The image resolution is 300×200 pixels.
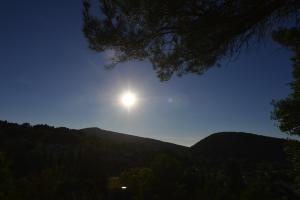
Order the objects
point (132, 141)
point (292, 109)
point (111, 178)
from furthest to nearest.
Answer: point (132, 141) → point (292, 109) → point (111, 178)

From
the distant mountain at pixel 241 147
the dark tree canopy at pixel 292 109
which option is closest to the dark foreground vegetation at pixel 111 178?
the dark tree canopy at pixel 292 109

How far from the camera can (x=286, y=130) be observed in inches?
445

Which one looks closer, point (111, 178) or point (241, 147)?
point (111, 178)

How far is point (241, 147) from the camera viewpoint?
5191cm

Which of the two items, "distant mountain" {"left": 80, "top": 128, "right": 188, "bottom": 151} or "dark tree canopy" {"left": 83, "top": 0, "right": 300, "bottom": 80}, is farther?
"distant mountain" {"left": 80, "top": 128, "right": 188, "bottom": 151}

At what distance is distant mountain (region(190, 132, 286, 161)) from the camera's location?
4836cm

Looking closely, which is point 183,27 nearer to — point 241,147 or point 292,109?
point 292,109

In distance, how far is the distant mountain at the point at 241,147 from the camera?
4836 centimetres

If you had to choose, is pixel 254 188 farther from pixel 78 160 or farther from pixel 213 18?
pixel 78 160

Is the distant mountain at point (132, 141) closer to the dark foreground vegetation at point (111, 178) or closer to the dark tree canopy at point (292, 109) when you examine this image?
the dark foreground vegetation at point (111, 178)

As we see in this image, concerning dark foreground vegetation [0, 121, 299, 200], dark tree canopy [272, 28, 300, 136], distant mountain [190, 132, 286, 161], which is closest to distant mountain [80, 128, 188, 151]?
dark foreground vegetation [0, 121, 299, 200]

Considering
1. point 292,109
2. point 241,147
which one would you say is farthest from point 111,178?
point 241,147

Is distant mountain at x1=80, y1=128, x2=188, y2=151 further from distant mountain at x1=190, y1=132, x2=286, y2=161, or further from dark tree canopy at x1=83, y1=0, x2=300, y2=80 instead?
dark tree canopy at x1=83, y1=0, x2=300, y2=80

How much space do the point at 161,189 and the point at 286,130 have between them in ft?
27.0
